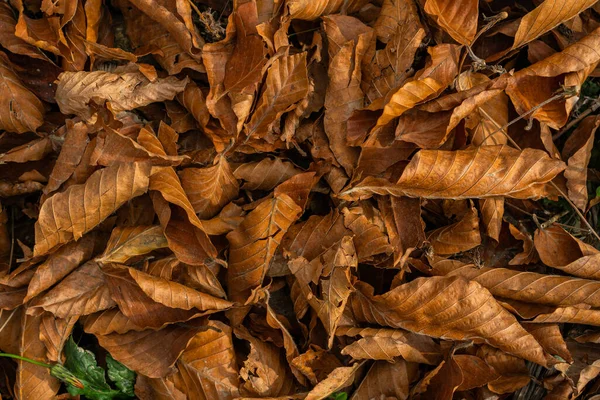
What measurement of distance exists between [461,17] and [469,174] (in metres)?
0.50

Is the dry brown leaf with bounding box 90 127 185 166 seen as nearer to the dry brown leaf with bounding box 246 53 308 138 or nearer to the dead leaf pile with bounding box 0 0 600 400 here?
the dead leaf pile with bounding box 0 0 600 400

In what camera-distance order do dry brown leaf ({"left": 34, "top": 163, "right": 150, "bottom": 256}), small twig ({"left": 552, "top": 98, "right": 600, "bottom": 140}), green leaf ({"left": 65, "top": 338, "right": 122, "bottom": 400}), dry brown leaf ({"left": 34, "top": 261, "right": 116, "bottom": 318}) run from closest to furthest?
dry brown leaf ({"left": 34, "top": 163, "right": 150, "bottom": 256}) → dry brown leaf ({"left": 34, "top": 261, "right": 116, "bottom": 318}) → green leaf ({"left": 65, "top": 338, "right": 122, "bottom": 400}) → small twig ({"left": 552, "top": 98, "right": 600, "bottom": 140})

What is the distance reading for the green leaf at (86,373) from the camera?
1879mm

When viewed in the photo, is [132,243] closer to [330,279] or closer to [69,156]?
[69,156]

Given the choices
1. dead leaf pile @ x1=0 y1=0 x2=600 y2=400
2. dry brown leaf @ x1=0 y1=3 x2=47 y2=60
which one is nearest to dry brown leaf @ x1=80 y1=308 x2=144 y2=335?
dead leaf pile @ x1=0 y1=0 x2=600 y2=400

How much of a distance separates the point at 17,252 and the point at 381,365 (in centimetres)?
123

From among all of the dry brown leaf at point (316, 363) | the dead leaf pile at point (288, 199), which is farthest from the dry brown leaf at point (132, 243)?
the dry brown leaf at point (316, 363)

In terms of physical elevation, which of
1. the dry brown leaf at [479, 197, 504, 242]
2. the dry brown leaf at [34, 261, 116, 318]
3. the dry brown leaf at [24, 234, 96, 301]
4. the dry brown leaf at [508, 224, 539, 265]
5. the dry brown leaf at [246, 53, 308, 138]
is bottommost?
the dry brown leaf at [34, 261, 116, 318]

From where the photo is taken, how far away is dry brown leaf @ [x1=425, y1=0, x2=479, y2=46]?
1.83m

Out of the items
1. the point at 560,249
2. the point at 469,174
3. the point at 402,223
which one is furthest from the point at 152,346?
the point at 560,249

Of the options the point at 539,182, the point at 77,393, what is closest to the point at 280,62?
the point at 539,182

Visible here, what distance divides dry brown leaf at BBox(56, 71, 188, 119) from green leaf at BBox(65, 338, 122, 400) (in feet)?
2.42

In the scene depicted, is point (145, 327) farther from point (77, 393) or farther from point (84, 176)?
point (84, 176)

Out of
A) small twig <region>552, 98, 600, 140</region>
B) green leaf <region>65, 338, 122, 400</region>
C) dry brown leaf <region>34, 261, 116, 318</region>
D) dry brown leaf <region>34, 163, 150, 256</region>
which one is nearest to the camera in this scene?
dry brown leaf <region>34, 163, 150, 256</region>
